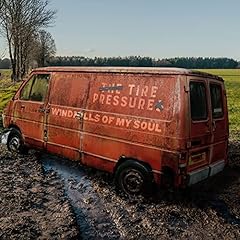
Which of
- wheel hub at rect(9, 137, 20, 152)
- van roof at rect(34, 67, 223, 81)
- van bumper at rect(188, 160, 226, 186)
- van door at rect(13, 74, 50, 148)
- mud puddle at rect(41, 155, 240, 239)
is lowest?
mud puddle at rect(41, 155, 240, 239)

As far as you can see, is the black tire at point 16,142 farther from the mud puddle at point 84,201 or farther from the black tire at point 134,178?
the black tire at point 134,178

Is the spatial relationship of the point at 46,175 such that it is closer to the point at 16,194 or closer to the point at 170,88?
the point at 16,194

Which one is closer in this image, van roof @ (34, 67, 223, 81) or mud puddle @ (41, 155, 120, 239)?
mud puddle @ (41, 155, 120, 239)

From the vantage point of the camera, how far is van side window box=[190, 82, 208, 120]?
6031mm

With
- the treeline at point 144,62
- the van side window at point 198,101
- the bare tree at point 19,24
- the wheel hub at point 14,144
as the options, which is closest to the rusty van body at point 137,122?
the van side window at point 198,101

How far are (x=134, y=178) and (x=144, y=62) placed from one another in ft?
220

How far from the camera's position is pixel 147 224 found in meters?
5.25

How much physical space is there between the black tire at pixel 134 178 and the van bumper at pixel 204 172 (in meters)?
0.67

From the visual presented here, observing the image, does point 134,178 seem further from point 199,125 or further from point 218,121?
point 218,121

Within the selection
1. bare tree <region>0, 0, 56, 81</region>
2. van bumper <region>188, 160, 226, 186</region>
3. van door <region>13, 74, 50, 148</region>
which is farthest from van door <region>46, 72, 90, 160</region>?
bare tree <region>0, 0, 56, 81</region>

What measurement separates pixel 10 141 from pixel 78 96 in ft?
9.52

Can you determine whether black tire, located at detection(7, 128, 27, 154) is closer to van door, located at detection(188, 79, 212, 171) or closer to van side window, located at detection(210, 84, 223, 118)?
van door, located at detection(188, 79, 212, 171)

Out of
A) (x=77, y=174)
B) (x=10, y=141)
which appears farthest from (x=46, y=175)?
(x=10, y=141)

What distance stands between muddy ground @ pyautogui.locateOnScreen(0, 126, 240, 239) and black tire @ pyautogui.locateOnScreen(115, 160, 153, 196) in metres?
0.19
